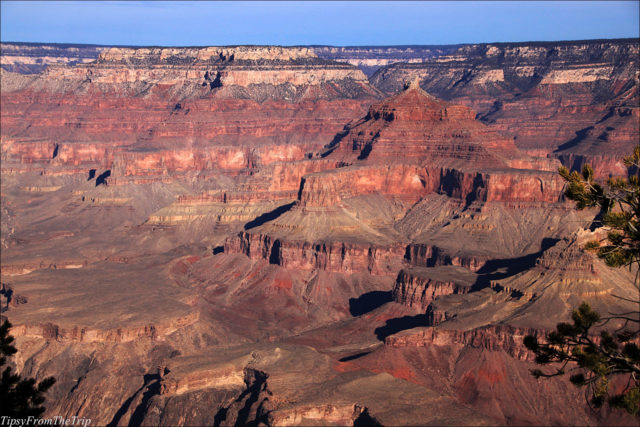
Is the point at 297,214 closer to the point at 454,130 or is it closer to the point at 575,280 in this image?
the point at 454,130

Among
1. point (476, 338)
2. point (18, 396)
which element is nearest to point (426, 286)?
point (476, 338)

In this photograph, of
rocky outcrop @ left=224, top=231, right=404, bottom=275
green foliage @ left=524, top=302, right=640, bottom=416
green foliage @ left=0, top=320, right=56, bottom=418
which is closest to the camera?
green foliage @ left=524, top=302, right=640, bottom=416

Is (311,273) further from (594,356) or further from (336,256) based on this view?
(594,356)

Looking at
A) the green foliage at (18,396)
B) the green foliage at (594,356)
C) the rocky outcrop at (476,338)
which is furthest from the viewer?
the rocky outcrop at (476,338)

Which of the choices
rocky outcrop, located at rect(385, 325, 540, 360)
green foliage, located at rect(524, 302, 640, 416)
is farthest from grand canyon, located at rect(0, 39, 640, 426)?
green foliage, located at rect(524, 302, 640, 416)

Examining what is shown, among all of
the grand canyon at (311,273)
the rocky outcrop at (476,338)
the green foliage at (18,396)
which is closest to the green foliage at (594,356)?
the green foliage at (18,396)

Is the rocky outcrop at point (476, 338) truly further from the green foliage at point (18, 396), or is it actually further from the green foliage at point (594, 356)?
the green foliage at point (18, 396)

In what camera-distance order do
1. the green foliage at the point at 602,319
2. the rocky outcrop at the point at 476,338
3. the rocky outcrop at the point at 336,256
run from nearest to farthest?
the green foliage at the point at 602,319 < the rocky outcrop at the point at 476,338 < the rocky outcrop at the point at 336,256

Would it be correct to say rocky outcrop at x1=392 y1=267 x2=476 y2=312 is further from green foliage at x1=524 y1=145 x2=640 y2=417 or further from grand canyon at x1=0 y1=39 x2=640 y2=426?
green foliage at x1=524 y1=145 x2=640 y2=417

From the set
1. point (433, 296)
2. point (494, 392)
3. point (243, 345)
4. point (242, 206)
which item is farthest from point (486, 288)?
point (242, 206)
